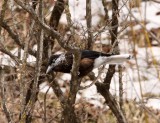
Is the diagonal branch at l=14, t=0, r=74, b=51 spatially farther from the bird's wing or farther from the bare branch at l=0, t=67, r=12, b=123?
the bare branch at l=0, t=67, r=12, b=123

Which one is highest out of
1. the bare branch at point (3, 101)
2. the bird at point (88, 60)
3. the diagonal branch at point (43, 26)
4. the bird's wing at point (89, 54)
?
the diagonal branch at point (43, 26)

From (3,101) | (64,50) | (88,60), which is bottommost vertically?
(3,101)

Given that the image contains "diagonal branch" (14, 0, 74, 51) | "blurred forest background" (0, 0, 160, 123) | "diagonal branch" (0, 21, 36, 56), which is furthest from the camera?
"diagonal branch" (0, 21, 36, 56)

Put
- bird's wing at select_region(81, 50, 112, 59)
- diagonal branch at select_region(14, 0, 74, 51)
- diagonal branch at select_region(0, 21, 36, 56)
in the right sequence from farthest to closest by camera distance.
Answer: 1. diagonal branch at select_region(0, 21, 36, 56)
2. bird's wing at select_region(81, 50, 112, 59)
3. diagonal branch at select_region(14, 0, 74, 51)

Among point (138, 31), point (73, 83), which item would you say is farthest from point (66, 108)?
point (138, 31)

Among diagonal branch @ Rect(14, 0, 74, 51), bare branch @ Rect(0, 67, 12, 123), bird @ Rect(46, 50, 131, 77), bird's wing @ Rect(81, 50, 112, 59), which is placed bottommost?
bare branch @ Rect(0, 67, 12, 123)

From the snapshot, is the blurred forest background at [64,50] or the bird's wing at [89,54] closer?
the blurred forest background at [64,50]

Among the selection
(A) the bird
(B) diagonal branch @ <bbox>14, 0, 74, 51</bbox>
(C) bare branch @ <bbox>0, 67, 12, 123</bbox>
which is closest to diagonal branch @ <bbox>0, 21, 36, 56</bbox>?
(C) bare branch @ <bbox>0, 67, 12, 123</bbox>

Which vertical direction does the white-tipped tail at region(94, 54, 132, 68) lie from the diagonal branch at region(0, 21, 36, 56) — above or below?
below

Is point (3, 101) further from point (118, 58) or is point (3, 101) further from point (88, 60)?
point (118, 58)

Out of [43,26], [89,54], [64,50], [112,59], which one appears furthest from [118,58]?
[64,50]

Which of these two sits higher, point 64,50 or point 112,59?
point 64,50

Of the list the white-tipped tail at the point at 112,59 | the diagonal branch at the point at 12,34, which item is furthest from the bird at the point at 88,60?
the diagonal branch at the point at 12,34

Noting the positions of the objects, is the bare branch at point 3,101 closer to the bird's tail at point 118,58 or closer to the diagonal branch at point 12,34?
the diagonal branch at point 12,34
